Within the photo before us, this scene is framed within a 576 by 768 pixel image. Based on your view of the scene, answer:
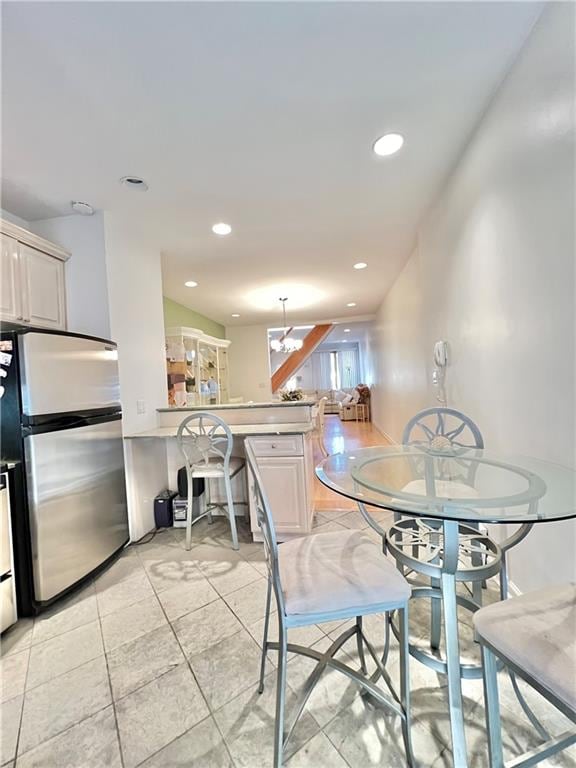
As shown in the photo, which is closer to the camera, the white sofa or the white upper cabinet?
the white upper cabinet

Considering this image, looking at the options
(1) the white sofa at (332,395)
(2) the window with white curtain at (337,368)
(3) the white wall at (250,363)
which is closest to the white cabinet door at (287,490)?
(3) the white wall at (250,363)

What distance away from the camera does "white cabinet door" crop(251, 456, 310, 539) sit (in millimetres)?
2379

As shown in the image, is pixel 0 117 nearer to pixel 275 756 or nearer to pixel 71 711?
pixel 71 711

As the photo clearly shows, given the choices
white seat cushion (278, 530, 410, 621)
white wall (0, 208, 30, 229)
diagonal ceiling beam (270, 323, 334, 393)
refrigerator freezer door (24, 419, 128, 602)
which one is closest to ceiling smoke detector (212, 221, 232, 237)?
white wall (0, 208, 30, 229)

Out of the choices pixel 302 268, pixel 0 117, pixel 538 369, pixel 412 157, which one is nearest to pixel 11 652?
pixel 0 117

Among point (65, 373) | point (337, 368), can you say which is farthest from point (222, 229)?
point (337, 368)

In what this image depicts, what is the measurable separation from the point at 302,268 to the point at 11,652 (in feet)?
12.9

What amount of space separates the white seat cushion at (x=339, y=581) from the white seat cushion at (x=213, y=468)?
131 cm

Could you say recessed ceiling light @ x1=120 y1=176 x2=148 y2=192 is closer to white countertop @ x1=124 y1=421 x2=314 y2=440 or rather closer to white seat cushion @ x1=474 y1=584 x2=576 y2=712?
white countertop @ x1=124 y1=421 x2=314 y2=440

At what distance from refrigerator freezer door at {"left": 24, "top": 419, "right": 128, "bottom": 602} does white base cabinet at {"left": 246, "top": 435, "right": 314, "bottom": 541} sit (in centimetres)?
99

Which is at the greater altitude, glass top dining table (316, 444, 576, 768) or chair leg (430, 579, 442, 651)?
glass top dining table (316, 444, 576, 768)

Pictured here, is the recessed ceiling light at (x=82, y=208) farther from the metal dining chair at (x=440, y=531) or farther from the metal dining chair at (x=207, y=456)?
the metal dining chair at (x=440, y=531)

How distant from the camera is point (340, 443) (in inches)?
241

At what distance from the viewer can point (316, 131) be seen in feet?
5.83
